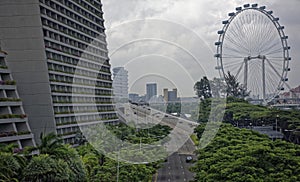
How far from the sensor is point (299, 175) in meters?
17.3

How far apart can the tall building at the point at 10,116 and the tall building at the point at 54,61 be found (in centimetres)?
710

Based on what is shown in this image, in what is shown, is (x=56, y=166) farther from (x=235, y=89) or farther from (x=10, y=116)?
(x=235, y=89)

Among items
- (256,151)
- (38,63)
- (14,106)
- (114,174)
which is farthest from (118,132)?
(256,151)

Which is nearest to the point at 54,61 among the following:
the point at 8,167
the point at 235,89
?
the point at 8,167

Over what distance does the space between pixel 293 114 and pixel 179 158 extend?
18890 mm

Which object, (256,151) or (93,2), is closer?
(256,151)

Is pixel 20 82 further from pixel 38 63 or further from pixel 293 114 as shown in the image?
pixel 293 114

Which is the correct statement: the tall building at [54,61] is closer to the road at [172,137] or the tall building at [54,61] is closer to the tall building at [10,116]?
the road at [172,137]

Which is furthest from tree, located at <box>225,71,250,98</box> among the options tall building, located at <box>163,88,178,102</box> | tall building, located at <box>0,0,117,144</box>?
tall building, located at <box>163,88,178,102</box>

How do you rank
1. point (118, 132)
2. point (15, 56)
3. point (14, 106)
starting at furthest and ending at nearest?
point (118, 132) < point (15, 56) < point (14, 106)

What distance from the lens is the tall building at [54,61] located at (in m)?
36.1

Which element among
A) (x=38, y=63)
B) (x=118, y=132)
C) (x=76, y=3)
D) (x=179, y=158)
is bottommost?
(x=179, y=158)

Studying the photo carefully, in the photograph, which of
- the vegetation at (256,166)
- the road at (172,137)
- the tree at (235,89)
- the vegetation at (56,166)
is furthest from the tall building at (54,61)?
the tree at (235,89)

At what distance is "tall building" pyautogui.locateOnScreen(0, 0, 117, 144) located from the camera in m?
36.1
